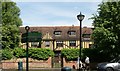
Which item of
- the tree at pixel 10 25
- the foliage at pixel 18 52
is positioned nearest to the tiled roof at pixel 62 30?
the tree at pixel 10 25

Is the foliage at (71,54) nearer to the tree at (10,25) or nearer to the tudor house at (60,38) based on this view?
the tudor house at (60,38)

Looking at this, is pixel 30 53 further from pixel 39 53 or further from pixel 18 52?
pixel 18 52

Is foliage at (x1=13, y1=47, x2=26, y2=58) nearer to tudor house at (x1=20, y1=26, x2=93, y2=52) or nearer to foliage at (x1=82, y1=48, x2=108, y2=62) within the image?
tudor house at (x1=20, y1=26, x2=93, y2=52)

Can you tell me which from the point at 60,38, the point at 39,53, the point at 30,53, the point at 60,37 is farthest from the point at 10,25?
the point at 60,37

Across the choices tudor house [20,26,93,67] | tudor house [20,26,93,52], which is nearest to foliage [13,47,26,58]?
tudor house [20,26,93,67]

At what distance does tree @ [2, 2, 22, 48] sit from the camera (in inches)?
2625

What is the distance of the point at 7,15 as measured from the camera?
6725 cm

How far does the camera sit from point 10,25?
222 feet

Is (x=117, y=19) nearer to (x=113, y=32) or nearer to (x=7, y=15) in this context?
(x=113, y=32)

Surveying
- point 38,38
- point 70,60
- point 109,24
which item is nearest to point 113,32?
point 109,24

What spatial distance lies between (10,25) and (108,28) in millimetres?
23331

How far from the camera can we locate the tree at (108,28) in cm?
4893

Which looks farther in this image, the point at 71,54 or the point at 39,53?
the point at 39,53

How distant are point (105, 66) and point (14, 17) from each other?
3578cm
